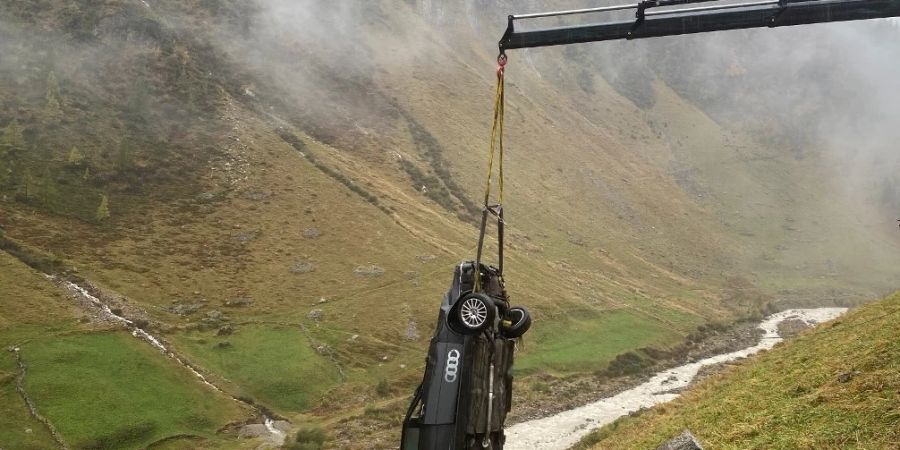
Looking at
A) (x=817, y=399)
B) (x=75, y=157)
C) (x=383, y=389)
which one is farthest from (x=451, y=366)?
(x=75, y=157)

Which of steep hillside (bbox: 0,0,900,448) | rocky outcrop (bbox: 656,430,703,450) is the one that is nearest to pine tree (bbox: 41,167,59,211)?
steep hillside (bbox: 0,0,900,448)

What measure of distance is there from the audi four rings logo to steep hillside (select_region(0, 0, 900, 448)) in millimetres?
26738

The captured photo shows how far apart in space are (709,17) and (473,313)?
32.6 ft

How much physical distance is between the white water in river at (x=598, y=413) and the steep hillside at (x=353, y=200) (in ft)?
18.3

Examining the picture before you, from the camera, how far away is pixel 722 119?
183m

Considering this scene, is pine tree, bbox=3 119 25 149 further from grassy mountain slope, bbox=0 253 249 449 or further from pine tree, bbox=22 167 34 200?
grassy mountain slope, bbox=0 253 249 449

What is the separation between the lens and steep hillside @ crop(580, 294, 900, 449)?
39.6 ft

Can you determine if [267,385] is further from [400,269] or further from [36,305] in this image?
[400,269]

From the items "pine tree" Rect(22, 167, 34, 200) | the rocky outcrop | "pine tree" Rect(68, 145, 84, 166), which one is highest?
"pine tree" Rect(68, 145, 84, 166)

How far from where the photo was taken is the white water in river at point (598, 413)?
135 feet

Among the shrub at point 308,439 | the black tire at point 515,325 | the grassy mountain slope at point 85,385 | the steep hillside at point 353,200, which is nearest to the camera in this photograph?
the black tire at point 515,325

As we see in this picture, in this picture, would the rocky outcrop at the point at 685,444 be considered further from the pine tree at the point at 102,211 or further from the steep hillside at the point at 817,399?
the pine tree at the point at 102,211

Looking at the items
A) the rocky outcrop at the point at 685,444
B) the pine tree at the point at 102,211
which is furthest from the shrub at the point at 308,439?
the pine tree at the point at 102,211

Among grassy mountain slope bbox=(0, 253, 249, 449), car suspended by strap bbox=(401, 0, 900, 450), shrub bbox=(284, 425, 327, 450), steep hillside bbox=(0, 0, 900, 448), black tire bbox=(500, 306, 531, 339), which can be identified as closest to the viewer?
car suspended by strap bbox=(401, 0, 900, 450)
